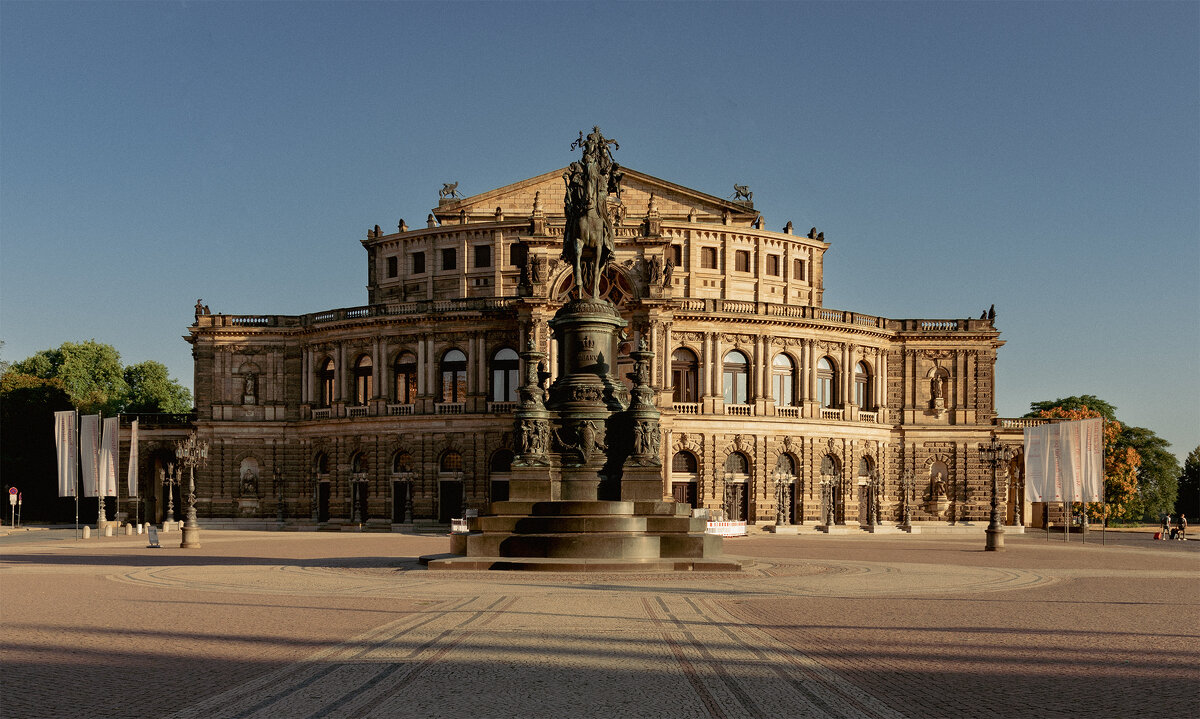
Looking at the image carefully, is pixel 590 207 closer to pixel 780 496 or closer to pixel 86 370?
pixel 780 496

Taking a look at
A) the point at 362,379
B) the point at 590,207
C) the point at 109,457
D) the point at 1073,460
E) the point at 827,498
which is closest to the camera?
the point at 590,207

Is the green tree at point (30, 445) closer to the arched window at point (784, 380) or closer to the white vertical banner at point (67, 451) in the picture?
the white vertical banner at point (67, 451)

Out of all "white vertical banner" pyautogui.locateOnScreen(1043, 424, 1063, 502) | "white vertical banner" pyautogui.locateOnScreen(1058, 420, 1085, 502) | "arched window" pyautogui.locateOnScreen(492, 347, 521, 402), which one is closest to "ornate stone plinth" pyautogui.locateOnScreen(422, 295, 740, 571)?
"white vertical banner" pyautogui.locateOnScreen(1058, 420, 1085, 502)

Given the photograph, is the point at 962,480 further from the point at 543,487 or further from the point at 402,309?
the point at 543,487

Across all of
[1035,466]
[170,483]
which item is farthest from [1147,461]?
[170,483]

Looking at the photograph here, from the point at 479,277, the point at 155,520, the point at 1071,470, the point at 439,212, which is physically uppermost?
the point at 439,212

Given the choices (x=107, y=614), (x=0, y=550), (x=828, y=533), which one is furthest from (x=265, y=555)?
→ (x=828, y=533)

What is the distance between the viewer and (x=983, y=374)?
86312mm

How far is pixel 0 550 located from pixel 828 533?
48.8 m

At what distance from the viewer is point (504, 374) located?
81.0 meters

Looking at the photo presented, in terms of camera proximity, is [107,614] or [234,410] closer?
[107,614]

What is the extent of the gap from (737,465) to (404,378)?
2473 cm

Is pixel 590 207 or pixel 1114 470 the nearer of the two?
pixel 590 207

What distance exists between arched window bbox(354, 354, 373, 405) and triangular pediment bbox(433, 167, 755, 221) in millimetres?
13110
